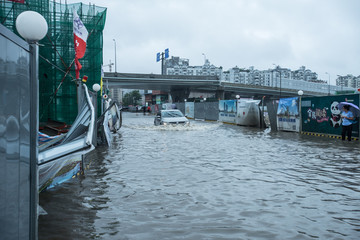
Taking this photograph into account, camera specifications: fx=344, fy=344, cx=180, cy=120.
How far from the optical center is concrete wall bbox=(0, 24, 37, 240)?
7.89ft

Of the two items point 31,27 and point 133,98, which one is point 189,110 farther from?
point 133,98

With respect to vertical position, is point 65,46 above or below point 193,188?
above

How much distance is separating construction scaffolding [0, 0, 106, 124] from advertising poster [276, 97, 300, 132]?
11.1 metres

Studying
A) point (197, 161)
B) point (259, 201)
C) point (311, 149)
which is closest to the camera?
point (259, 201)

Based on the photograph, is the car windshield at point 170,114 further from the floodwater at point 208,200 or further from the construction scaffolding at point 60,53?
the floodwater at point 208,200

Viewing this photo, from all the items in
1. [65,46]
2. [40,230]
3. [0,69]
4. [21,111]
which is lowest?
[40,230]

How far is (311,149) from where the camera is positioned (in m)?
12.2

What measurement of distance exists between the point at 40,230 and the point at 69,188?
2.16 metres

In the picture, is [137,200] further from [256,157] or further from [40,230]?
[256,157]

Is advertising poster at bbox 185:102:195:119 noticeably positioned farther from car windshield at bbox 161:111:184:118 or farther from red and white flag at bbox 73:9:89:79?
red and white flag at bbox 73:9:89:79

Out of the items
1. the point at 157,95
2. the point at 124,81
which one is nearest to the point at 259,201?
the point at 124,81

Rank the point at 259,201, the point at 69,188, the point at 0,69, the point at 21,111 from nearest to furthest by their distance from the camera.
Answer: the point at 0,69 → the point at 21,111 → the point at 259,201 → the point at 69,188

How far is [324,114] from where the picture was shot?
678 inches

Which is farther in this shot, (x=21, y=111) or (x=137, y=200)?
(x=137, y=200)
